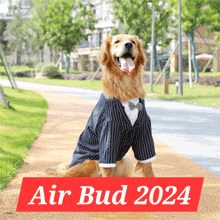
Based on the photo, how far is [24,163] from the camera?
515 cm

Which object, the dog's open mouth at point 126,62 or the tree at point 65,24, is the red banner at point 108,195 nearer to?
the dog's open mouth at point 126,62

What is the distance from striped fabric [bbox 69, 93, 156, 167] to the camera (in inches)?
135

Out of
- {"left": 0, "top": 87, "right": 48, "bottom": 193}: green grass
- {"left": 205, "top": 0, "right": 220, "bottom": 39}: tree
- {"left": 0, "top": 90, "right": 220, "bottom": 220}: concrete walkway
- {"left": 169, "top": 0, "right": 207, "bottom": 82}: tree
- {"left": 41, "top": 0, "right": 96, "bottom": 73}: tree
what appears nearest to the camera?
{"left": 0, "top": 90, "right": 220, "bottom": 220}: concrete walkway

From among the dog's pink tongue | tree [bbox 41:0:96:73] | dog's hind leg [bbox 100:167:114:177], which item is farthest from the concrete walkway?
tree [bbox 41:0:96:73]

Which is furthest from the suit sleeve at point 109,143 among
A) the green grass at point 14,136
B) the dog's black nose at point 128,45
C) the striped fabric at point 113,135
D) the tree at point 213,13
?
the tree at point 213,13

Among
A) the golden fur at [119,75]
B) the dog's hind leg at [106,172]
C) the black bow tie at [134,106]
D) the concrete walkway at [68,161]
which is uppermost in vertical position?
the golden fur at [119,75]

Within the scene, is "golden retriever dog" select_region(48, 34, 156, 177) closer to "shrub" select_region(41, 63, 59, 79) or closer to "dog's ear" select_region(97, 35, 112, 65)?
"dog's ear" select_region(97, 35, 112, 65)

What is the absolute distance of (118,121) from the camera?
3420 mm

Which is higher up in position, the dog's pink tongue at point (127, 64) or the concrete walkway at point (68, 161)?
the dog's pink tongue at point (127, 64)

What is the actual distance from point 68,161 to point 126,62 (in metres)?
2.38

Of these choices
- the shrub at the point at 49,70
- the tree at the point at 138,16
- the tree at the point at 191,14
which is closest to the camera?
the tree at the point at 191,14

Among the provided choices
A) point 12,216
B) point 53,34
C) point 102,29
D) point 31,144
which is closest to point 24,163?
point 31,144

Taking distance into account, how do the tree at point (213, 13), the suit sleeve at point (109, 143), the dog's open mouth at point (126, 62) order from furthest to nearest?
the tree at point (213, 13) → the dog's open mouth at point (126, 62) → the suit sleeve at point (109, 143)

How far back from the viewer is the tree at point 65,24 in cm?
4088
